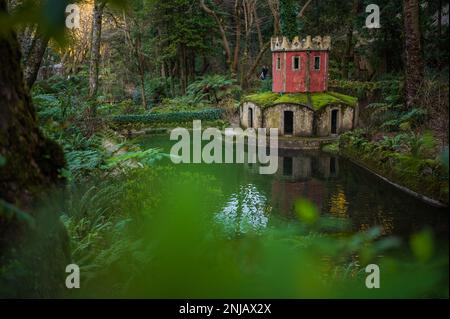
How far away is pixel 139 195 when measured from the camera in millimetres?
8539

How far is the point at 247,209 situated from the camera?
1292cm

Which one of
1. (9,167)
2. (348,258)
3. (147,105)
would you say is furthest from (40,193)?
(147,105)

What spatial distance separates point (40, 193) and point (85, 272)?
86.6 inches

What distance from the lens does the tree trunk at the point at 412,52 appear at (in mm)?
17906

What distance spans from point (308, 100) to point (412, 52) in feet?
25.5

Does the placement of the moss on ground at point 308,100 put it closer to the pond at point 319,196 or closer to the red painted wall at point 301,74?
the red painted wall at point 301,74

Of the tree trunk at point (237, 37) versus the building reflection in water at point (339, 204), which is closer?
A: the building reflection in water at point (339, 204)

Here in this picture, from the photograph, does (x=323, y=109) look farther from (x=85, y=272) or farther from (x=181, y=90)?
(x=85, y=272)

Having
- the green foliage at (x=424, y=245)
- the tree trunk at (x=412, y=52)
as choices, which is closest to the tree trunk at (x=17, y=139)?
the green foliage at (x=424, y=245)

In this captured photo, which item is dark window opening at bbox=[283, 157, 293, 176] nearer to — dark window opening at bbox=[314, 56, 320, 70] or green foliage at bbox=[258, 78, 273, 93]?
dark window opening at bbox=[314, 56, 320, 70]

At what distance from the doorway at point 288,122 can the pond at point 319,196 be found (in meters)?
4.81

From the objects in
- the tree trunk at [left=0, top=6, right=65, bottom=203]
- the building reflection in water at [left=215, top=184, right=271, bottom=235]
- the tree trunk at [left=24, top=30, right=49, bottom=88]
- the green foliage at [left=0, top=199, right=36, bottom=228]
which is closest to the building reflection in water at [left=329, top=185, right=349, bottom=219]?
the building reflection in water at [left=215, top=184, right=271, bottom=235]

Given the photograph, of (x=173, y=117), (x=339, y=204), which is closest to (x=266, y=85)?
(x=173, y=117)

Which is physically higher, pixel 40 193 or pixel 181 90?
pixel 181 90
